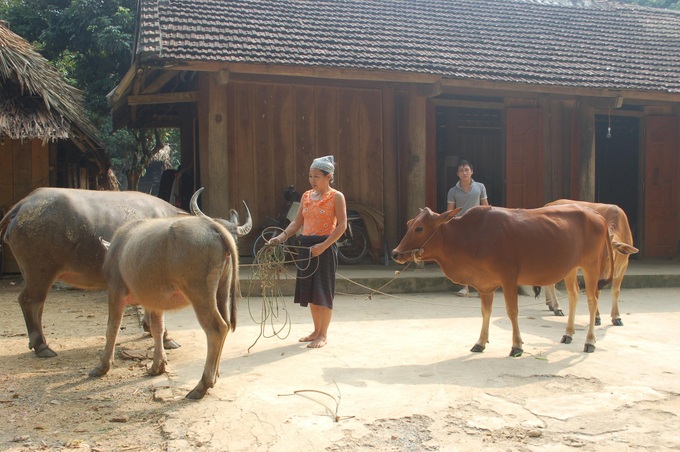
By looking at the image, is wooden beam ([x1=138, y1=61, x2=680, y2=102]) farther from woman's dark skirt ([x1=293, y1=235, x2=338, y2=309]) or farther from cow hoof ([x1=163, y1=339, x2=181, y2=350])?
cow hoof ([x1=163, y1=339, x2=181, y2=350])

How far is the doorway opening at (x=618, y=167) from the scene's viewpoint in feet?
48.8

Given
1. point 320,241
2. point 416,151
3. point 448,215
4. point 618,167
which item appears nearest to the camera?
point 448,215

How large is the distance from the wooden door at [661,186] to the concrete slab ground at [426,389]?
6003 mm

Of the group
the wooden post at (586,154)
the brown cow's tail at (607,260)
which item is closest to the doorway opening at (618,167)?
the wooden post at (586,154)

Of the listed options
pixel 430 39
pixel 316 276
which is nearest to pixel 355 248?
pixel 430 39

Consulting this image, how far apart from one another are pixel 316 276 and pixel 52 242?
242 cm

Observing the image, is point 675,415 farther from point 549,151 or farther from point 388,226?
point 549,151

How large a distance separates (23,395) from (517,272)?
13.3ft

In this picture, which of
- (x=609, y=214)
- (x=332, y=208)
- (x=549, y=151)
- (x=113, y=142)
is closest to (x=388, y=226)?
(x=549, y=151)

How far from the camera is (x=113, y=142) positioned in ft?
62.6

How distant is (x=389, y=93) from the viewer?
36.4ft

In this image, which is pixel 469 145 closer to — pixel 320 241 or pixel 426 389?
pixel 320 241

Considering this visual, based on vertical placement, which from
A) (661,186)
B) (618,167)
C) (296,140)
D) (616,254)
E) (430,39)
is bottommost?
(616,254)

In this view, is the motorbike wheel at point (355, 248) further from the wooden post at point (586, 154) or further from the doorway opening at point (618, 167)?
the doorway opening at point (618, 167)
